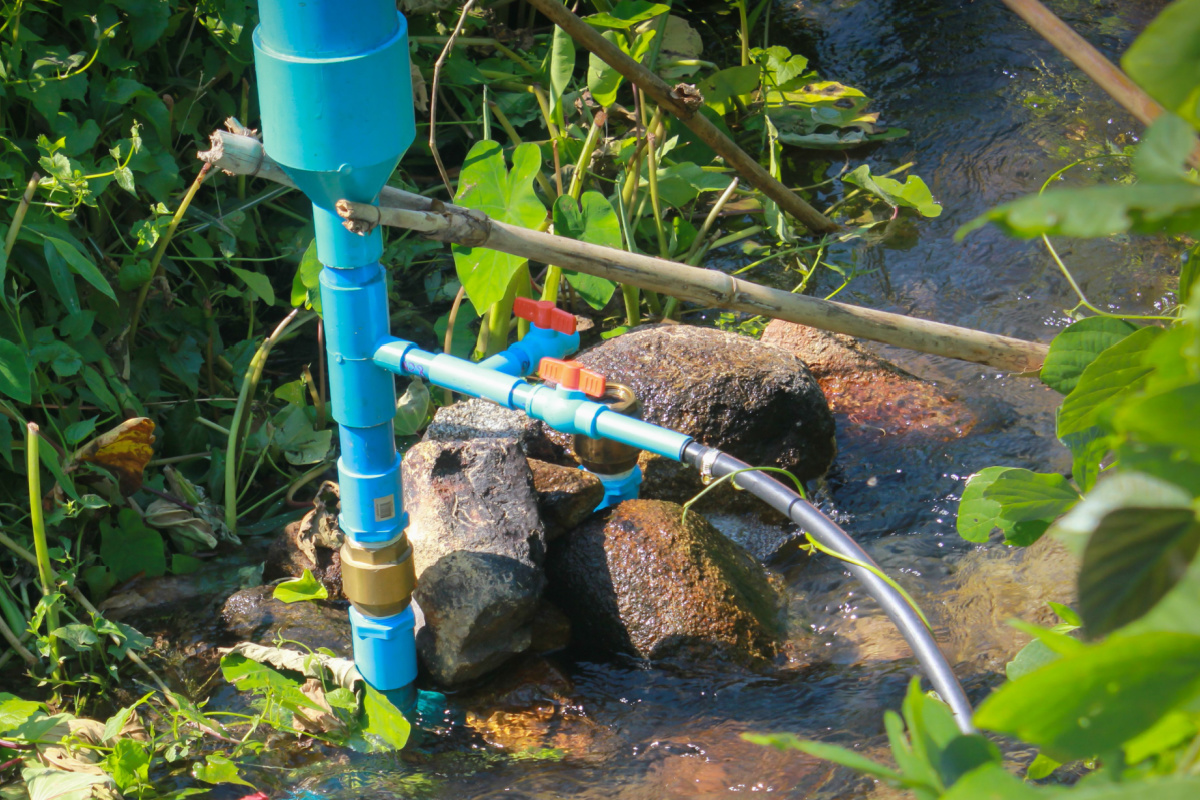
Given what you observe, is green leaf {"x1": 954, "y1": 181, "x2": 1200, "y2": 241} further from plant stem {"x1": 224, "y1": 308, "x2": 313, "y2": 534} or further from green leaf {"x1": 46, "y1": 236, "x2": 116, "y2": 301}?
plant stem {"x1": 224, "y1": 308, "x2": 313, "y2": 534}

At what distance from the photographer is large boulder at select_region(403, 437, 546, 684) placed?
175 cm

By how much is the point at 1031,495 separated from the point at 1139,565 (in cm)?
44

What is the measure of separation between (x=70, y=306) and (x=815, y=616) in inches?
62.5

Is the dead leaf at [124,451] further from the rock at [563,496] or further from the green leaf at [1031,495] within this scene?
the green leaf at [1031,495]

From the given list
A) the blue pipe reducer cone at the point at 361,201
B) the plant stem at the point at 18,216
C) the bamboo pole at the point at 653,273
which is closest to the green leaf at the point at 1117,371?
the bamboo pole at the point at 653,273

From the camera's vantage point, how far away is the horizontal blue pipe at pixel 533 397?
1438 millimetres

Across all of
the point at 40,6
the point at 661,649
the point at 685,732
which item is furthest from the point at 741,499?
the point at 40,6

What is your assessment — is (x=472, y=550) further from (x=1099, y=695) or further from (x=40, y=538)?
(x=1099, y=695)

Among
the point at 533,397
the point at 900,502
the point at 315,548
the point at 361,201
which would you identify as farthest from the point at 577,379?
the point at 900,502

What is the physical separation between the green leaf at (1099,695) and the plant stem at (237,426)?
2.07m

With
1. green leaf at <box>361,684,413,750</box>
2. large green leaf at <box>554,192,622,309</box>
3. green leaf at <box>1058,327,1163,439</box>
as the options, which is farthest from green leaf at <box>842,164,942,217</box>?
green leaf at <box>1058,327,1163,439</box>

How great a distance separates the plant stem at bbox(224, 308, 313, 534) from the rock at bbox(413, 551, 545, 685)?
23.2 inches

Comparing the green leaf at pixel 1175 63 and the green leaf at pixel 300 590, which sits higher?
the green leaf at pixel 1175 63

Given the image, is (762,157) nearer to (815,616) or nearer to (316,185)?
(815,616)
